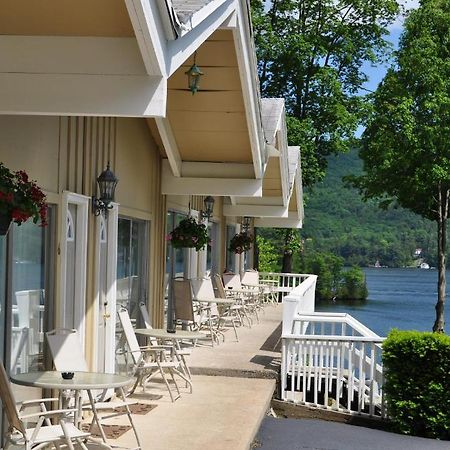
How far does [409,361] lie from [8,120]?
5.35m

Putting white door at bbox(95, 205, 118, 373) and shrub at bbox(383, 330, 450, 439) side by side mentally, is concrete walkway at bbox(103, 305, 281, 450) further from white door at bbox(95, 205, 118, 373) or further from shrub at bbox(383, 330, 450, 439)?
shrub at bbox(383, 330, 450, 439)

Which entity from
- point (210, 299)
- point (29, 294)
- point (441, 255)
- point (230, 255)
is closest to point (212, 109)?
point (29, 294)

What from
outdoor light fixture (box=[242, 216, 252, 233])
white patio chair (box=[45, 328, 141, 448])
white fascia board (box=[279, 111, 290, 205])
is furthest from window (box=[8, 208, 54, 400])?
outdoor light fixture (box=[242, 216, 252, 233])

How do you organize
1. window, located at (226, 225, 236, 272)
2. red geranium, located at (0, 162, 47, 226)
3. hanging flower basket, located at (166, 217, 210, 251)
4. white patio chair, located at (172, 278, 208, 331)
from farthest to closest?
window, located at (226, 225, 236, 272), hanging flower basket, located at (166, 217, 210, 251), white patio chair, located at (172, 278, 208, 331), red geranium, located at (0, 162, 47, 226)

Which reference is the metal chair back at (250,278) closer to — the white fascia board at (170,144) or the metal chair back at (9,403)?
the white fascia board at (170,144)

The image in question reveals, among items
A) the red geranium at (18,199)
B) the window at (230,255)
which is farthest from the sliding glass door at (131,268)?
the window at (230,255)

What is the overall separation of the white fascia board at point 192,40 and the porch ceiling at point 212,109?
1178 mm

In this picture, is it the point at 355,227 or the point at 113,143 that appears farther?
the point at 355,227

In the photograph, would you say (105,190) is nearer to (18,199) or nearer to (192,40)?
(192,40)

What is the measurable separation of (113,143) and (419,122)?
22244 millimetres

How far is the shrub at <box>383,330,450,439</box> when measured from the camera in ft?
31.2

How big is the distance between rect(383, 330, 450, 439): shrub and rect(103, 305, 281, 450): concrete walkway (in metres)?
1.42

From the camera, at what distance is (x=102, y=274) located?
9172 millimetres

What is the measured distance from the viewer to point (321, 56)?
31.9 metres
